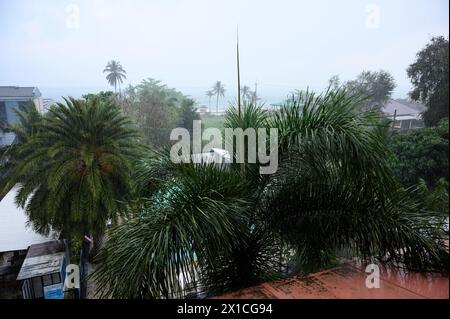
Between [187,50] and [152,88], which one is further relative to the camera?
[152,88]

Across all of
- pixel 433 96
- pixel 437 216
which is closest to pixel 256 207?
pixel 437 216

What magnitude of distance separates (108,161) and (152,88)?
184 centimetres

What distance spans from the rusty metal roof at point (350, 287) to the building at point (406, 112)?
1.07 meters

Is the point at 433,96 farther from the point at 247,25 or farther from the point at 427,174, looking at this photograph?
the point at 247,25

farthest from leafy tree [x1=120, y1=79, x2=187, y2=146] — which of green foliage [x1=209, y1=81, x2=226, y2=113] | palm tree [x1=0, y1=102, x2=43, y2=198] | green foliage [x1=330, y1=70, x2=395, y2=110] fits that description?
green foliage [x1=330, y1=70, x2=395, y2=110]

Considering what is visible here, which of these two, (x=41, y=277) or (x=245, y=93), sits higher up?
(x=245, y=93)

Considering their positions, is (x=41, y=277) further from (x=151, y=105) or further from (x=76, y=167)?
(x=151, y=105)

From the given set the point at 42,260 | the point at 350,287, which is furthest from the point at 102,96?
the point at 350,287

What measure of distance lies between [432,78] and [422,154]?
490mm

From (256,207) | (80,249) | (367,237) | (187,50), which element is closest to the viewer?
A: (367,237)

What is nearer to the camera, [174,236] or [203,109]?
[174,236]

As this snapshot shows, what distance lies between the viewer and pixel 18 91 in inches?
93.0

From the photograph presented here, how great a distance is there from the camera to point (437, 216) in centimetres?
140

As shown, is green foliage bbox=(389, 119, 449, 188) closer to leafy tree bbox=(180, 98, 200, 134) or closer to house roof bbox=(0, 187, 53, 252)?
leafy tree bbox=(180, 98, 200, 134)
